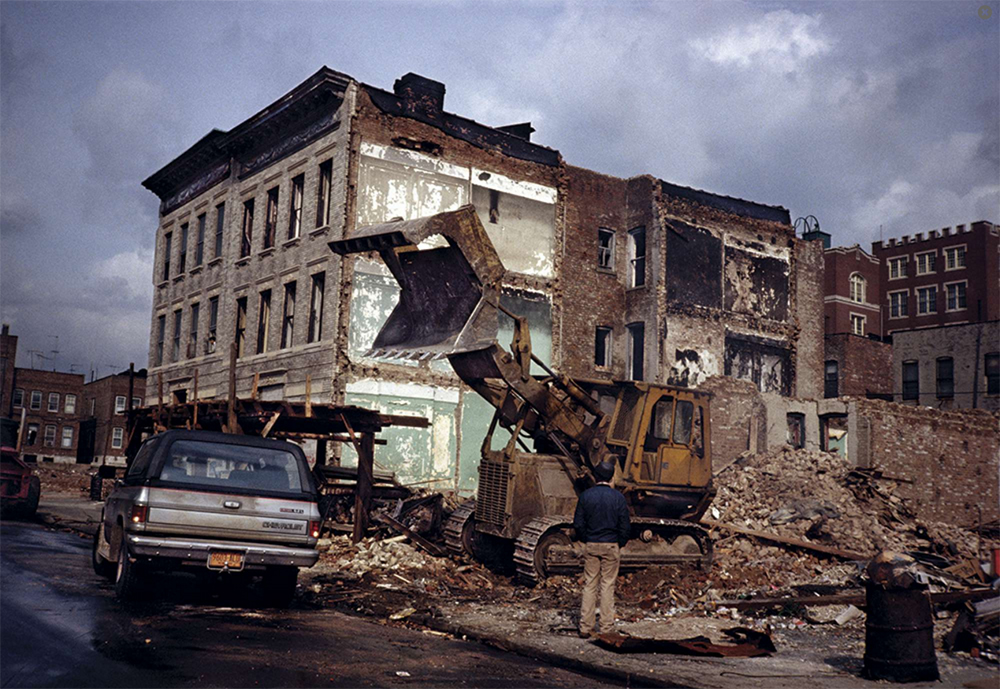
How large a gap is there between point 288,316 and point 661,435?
16750 millimetres

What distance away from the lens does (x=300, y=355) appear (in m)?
27.2

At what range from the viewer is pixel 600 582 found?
33.4ft

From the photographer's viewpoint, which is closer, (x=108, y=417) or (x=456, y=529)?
(x=456, y=529)

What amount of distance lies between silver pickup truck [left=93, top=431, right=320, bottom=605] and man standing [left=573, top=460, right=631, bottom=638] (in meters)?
3.04

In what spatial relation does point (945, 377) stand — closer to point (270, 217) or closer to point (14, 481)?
point (270, 217)

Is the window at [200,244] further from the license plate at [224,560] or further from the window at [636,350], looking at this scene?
the license plate at [224,560]

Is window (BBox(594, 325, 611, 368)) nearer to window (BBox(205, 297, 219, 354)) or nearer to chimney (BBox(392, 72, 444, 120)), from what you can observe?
chimney (BBox(392, 72, 444, 120))

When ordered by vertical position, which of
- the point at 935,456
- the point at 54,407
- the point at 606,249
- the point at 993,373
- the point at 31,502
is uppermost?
the point at 606,249

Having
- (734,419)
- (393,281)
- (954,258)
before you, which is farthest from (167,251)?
(954,258)

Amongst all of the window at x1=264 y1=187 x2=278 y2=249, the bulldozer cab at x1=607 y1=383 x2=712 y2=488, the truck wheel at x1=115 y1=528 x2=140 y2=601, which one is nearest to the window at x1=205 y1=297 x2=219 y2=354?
the window at x1=264 y1=187 x2=278 y2=249

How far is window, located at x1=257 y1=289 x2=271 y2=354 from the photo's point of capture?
98.4 feet

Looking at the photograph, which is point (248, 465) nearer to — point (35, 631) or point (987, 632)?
point (35, 631)

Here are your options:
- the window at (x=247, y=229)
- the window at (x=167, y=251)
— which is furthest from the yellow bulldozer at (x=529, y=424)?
the window at (x=167, y=251)

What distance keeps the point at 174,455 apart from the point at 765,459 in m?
19.5
